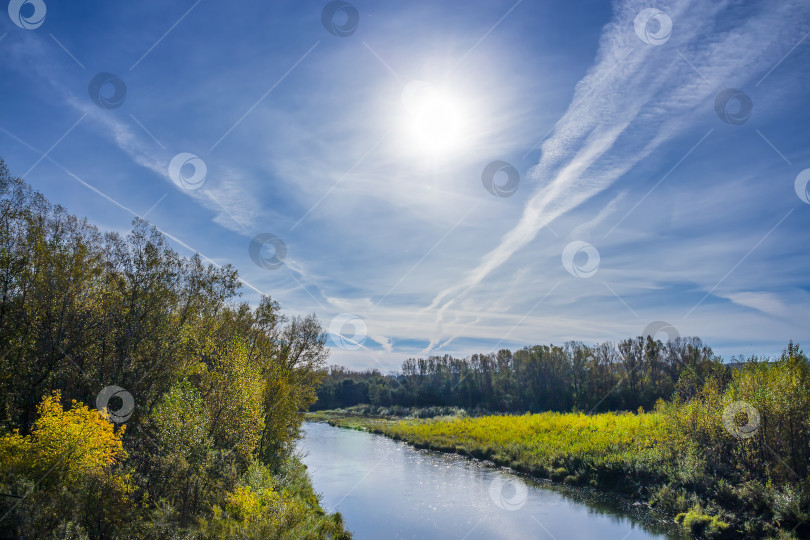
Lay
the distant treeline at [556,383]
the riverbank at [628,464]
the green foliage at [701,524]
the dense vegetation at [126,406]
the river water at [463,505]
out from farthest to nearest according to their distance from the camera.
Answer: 1. the distant treeline at [556,383]
2. the river water at [463,505]
3. the riverbank at [628,464]
4. the green foliage at [701,524]
5. the dense vegetation at [126,406]

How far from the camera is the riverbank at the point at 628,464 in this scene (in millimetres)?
23906

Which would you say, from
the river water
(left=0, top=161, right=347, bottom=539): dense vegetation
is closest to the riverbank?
the river water

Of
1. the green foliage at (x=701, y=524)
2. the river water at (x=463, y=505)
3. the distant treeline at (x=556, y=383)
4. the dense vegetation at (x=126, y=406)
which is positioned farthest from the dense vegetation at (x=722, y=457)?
the distant treeline at (x=556, y=383)

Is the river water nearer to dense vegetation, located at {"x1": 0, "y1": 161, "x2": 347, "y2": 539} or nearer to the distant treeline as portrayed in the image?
dense vegetation, located at {"x1": 0, "y1": 161, "x2": 347, "y2": 539}

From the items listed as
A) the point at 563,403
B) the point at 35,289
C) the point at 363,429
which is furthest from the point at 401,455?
the point at 563,403

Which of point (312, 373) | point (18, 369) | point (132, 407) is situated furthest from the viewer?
point (312, 373)

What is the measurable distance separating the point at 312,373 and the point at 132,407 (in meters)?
24.0

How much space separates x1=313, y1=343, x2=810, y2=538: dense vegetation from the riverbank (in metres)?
0.07

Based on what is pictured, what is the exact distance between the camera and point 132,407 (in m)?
25.4

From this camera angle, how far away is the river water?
25.6m

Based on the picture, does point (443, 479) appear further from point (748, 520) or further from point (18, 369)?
point (18, 369)

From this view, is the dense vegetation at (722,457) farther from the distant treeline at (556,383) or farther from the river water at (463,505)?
the distant treeline at (556,383)

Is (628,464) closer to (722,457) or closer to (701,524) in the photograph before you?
(722,457)

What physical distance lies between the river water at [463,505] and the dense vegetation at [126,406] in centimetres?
441
